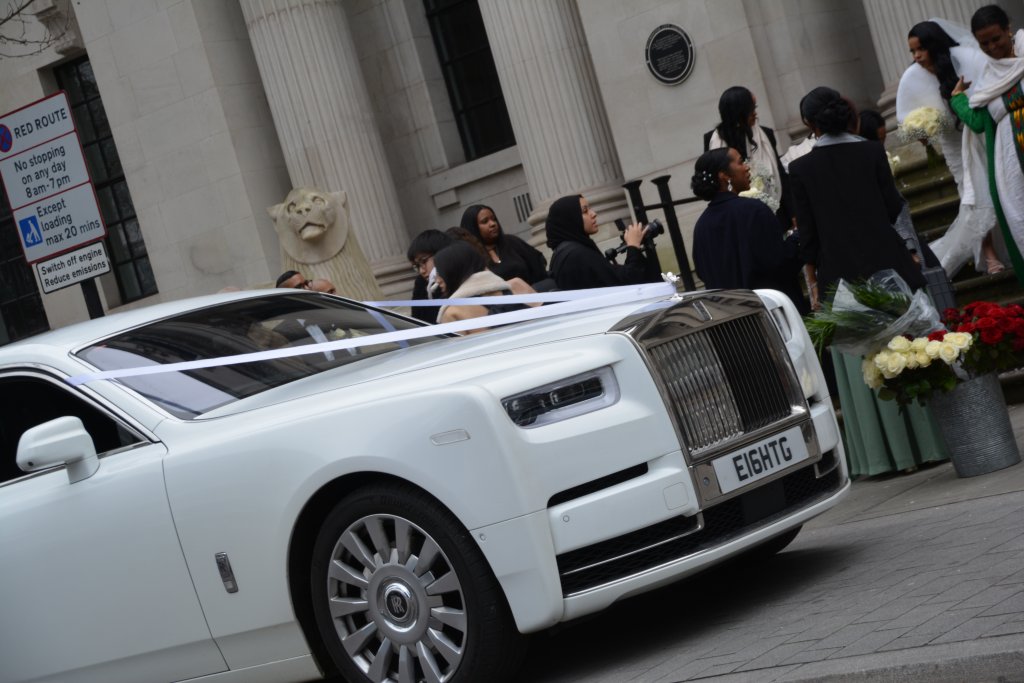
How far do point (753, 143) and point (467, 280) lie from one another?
301 cm

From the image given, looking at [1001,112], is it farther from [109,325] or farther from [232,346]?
[109,325]

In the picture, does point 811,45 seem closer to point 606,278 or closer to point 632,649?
point 606,278

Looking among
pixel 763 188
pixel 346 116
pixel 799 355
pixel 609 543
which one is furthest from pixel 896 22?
pixel 609 543

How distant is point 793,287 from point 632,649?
11.7ft

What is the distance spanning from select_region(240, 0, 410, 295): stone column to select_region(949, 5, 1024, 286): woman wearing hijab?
10.2 meters

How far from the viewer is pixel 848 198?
25.5 ft

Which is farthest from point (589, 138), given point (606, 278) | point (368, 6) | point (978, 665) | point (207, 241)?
point (978, 665)

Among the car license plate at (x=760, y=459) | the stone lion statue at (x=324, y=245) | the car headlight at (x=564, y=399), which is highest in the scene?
the stone lion statue at (x=324, y=245)

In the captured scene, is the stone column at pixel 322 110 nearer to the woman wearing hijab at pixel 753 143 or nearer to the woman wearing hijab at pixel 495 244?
the woman wearing hijab at pixel 495 244

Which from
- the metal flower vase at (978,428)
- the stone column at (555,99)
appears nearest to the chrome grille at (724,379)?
the metal flower vase at (978,428)

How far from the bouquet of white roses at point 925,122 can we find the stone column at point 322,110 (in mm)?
9576

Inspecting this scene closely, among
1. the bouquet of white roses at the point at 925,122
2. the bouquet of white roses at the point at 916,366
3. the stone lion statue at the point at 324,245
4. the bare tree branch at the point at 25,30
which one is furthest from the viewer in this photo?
the bare tree branch at the point at 25,30

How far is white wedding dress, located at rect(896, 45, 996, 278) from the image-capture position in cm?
969

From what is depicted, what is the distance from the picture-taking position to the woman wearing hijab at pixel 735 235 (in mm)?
8125
